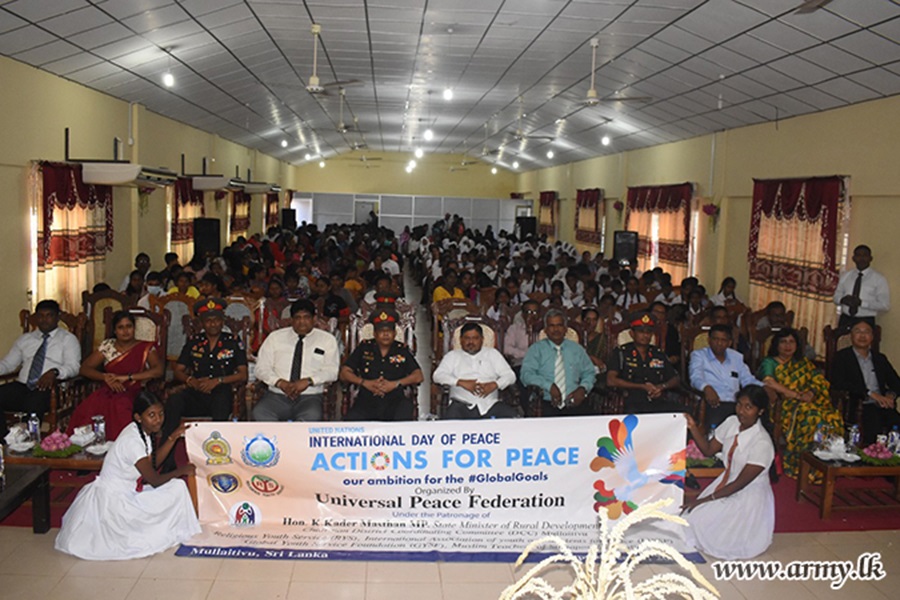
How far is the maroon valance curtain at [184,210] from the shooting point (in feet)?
43.5

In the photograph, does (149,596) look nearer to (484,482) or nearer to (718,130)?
(484,482)

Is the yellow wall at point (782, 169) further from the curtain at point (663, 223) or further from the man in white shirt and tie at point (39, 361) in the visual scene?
the man in white shirt and tie at point (39, 361)

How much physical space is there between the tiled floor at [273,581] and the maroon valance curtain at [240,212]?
1397cm

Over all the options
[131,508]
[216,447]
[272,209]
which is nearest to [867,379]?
[216,447]

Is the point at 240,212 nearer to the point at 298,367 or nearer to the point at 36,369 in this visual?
the point at 36,369

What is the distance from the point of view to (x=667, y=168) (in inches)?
583

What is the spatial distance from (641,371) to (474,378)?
1.30 meters

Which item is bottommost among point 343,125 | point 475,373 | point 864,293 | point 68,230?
point 475,373

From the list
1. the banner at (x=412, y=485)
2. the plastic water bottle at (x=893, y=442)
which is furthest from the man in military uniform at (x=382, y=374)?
the plastic water bottle at (x=893, y=442)

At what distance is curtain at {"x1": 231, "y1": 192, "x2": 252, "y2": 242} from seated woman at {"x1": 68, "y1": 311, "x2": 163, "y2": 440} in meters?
12.1

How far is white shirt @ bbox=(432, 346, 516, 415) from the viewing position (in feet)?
19.7

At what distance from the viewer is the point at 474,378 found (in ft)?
19.7

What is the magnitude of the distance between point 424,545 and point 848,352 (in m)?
4.03

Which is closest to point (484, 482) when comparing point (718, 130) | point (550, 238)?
point (718, 130)
